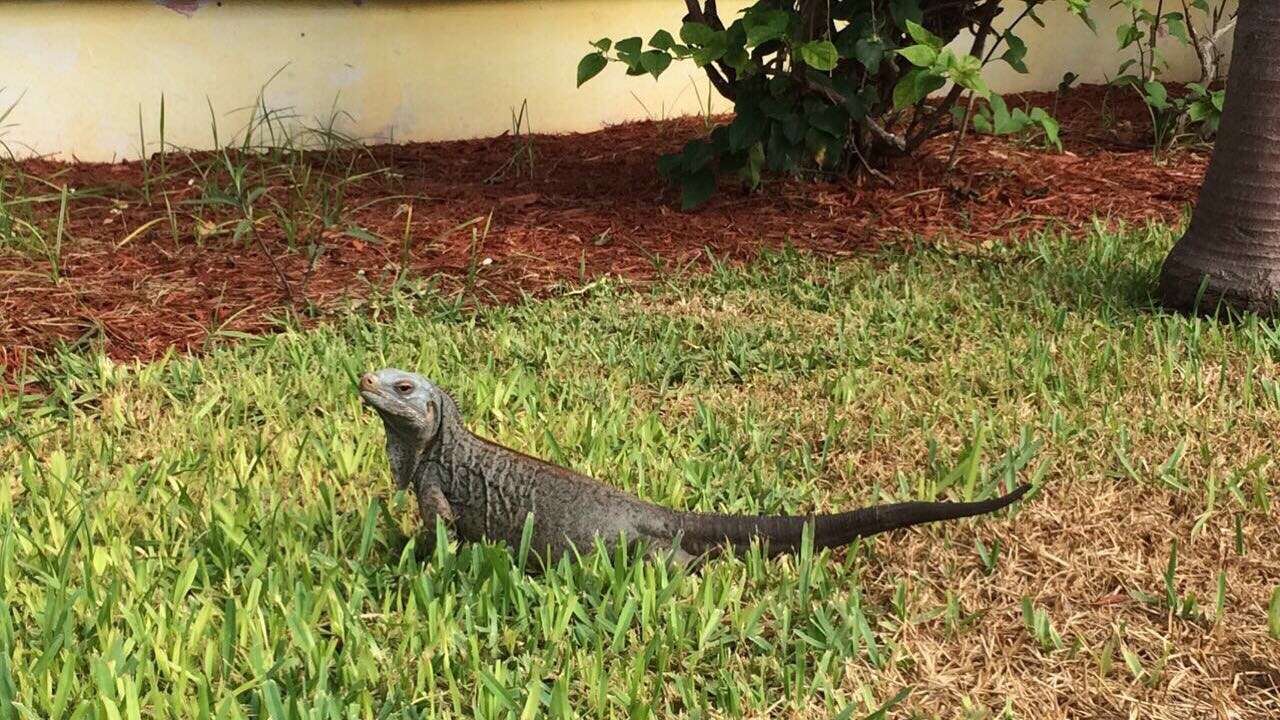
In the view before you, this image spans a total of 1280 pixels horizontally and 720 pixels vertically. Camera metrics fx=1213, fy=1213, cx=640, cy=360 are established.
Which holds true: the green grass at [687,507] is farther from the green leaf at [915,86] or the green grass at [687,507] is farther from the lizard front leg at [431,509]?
the green leaf at [915,86]

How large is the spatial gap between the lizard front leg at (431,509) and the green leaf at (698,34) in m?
3.18

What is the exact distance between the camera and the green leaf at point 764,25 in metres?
5.22

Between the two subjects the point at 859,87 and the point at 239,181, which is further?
the point at 859,87

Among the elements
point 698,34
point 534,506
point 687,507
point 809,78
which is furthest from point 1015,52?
point 534,506

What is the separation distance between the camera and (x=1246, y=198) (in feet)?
14.0

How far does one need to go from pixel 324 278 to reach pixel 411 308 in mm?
473

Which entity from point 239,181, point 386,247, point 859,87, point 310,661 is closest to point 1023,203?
Answer: point 859,87

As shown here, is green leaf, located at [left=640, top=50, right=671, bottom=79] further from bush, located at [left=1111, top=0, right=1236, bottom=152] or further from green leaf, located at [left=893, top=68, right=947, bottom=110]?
bush, located at [left=1111, top=0, right=1236, bottom=152]

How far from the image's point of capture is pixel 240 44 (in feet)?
21.6

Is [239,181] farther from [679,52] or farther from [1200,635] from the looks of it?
[1200,635]

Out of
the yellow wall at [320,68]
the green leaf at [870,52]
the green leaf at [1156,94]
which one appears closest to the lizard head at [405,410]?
the green leaf at [870,52]

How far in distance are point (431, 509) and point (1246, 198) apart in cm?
312

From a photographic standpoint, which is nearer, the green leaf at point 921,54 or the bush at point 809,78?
the green leaf at point 921,54

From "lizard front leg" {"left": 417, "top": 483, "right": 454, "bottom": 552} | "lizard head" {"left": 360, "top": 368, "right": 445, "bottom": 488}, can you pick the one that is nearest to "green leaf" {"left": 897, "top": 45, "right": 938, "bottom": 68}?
Result: "lizard head" {"left": 360, "top": 368, "right": 445, "bottom": 488}
